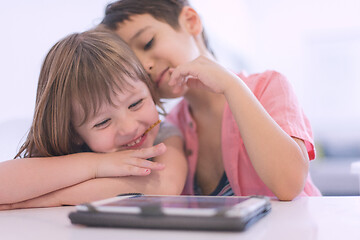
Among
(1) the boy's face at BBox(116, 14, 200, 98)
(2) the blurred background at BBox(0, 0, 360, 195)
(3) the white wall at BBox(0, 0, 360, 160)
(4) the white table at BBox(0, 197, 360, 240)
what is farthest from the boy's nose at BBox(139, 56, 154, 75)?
(3) the white wall at BBox(0, 0, 360, 160)

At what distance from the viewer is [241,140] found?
0.97 m

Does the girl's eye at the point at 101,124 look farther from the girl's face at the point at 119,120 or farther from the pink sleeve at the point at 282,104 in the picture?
the pink sleeve at the point at 282,104

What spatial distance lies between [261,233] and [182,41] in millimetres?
731

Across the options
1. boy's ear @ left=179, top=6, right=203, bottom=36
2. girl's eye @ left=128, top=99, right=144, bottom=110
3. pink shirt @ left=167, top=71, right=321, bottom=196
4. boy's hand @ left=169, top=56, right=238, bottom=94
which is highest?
boy's ear @ left=179, top=6, right=203, bottom=36

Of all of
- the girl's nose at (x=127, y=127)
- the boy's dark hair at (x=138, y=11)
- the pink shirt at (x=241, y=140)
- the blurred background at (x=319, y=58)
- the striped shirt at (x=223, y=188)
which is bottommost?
the blurred background at (x=319, y=58)

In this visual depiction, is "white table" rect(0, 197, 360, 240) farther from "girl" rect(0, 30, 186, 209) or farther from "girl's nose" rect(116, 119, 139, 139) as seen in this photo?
"girl's nose" rect(116, 119, 139, 139)

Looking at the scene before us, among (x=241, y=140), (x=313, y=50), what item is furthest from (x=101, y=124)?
(x=313, y=50)

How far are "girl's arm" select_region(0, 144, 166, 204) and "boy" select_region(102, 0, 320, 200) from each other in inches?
7.6

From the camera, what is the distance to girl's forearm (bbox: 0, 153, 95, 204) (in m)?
0.71

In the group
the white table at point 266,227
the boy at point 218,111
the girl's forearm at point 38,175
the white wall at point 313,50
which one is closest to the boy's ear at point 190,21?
the boy at point 218,111

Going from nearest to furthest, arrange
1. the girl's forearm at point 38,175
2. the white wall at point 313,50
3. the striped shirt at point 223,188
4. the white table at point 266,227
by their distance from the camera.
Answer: the white table at point 266,227, the girl's forearm at point 38,175, the striped shirt at point 223,188, the white wall at point 313,50

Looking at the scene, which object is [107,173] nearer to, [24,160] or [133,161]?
[133,161]

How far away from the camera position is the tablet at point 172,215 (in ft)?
1.38

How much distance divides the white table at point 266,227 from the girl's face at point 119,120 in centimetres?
23
